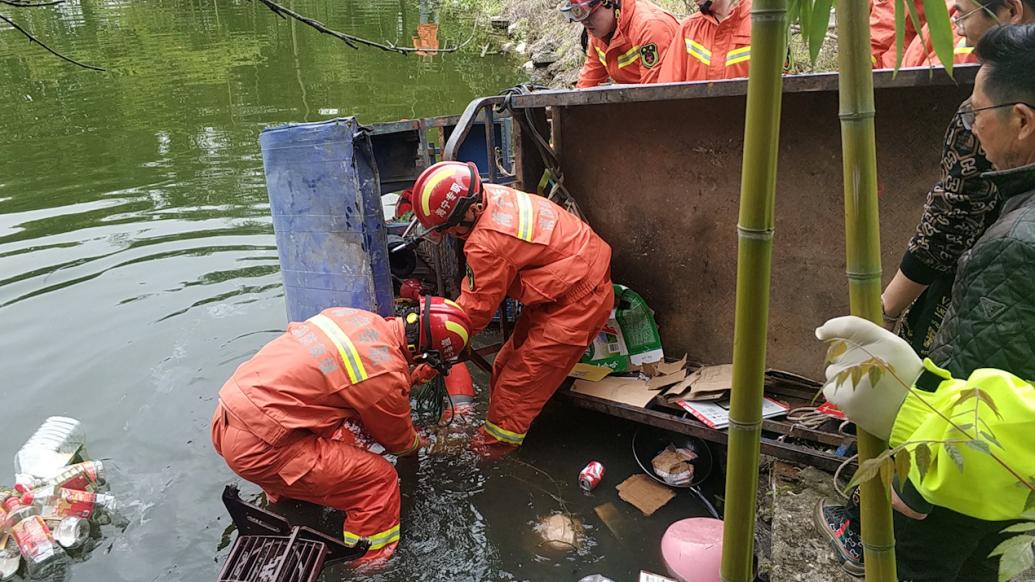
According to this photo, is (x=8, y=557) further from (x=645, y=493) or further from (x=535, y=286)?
(x=645, y=493)

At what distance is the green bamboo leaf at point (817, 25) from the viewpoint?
1065 mm

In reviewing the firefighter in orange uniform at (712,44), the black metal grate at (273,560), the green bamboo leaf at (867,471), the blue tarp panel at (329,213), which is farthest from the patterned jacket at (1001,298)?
the blue tarp panel at (329,213)

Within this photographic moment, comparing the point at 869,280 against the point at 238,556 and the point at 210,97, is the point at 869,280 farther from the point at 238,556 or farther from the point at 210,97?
the point at 210,97

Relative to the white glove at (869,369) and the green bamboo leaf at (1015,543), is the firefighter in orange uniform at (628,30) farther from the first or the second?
the green bamboo leaf at (1015,543)

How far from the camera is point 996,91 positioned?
4.75 ft

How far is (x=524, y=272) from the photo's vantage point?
12.3 ft

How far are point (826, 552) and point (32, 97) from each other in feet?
57.6

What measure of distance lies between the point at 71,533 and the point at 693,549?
3.15m

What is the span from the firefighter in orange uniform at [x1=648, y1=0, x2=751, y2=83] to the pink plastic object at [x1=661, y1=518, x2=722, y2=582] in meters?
2.81

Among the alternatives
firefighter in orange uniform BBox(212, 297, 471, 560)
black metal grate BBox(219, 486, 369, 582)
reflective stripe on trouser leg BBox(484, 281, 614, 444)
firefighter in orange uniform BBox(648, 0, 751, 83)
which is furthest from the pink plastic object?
firefighter in orange uniform BBox(648, 0, 751, 83)

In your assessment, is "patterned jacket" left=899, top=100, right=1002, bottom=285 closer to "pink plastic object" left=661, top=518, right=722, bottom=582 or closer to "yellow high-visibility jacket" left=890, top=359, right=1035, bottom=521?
"yellow high-visibility jacket" left=890, top=359, right=1035, bottom=521

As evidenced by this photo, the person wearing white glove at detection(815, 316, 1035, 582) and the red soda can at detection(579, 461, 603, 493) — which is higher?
the person wearing white glove at detection(815, 316, 1035, 582)

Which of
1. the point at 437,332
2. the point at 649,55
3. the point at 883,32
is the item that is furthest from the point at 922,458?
the point at 649,55

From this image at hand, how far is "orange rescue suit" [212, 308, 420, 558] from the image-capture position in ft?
9.99
